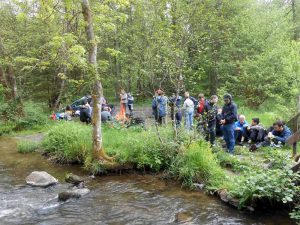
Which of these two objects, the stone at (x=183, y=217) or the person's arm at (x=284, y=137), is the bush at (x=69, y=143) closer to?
the stone at (x=183, y=217)

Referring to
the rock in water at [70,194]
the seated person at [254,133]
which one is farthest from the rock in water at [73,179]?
the seated person at [254,133]

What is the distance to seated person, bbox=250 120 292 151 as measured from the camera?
36.3 feet

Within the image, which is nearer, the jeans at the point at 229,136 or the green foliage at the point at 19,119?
the jeans at the point at 229,136

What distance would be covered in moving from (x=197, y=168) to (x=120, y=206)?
2226mm

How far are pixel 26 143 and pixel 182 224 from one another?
815cm

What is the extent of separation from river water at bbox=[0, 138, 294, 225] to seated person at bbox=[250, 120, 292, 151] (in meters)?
4.03

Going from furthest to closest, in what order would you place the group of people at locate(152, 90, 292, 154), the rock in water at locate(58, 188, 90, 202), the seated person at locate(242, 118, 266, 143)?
A: the seated person at locate(242, 118, 266, 143) → the group of people at locate(152, 90, 292, 154) → the rock in water at locate(58, 188, 90, 202)

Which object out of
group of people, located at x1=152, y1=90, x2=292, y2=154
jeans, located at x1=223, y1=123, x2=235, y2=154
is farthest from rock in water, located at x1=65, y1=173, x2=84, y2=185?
jeans, located at x1=223, y1=123, x2=235, y2=154

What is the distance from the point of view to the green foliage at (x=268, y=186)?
21.3 feet

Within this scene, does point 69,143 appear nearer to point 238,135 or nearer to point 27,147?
point 27,147

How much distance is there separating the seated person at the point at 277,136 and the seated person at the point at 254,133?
302mm

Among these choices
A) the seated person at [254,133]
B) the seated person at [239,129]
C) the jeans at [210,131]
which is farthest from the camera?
the seated person at [239,129]

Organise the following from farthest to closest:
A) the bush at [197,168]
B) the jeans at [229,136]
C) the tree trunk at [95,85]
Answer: the jeans at [229,136]
the tree trunk at [95,85]
the bush at [197,168]

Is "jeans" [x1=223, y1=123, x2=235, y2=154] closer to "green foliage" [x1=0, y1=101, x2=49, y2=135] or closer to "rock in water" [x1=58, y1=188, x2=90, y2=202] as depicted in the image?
"rock in water" [x1=58, y1=188, x2=90, y2=202]
